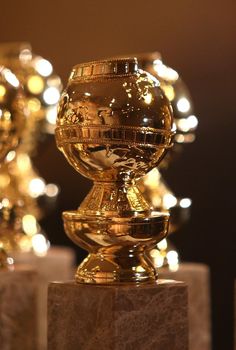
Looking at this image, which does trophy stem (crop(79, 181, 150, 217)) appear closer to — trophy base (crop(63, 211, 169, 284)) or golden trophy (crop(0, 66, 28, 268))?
trophy base (crop(63, 211, 169, 284))

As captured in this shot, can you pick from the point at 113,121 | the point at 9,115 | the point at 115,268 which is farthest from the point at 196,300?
the point at 113,121

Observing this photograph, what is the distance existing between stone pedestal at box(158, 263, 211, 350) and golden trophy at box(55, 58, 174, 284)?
0.60 m

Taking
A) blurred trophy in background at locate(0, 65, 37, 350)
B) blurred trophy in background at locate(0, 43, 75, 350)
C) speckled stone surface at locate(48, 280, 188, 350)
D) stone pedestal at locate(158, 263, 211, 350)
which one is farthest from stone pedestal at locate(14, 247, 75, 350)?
speckled stone surface at locate(48, 280, 188, 350)

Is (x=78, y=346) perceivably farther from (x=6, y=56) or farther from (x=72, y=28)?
(x=72, y=28)

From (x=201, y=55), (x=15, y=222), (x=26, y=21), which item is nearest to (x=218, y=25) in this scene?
(x=201, y=55)

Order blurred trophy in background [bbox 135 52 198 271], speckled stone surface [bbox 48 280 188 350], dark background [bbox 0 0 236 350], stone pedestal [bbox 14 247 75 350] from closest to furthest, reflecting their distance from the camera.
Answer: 1. speckled stone surface [bbox 48 280 188 350]
2. blurred trophy in background [bbox 135 52 198 271]
3. stone pedestal [bbox 14 247 75 350]
4. dark background [bbox 0 0 236 350]

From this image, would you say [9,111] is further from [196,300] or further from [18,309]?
[196,300]

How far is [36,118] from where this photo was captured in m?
3.32

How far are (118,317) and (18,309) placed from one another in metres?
0.52

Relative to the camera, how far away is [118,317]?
1926 mm

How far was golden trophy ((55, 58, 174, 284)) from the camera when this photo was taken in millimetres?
1977

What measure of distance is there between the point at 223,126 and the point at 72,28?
0.81 metres

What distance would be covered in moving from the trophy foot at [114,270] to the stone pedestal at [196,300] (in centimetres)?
58

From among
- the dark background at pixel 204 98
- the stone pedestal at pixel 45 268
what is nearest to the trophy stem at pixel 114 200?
the stone pedestal at pixel 45 268
